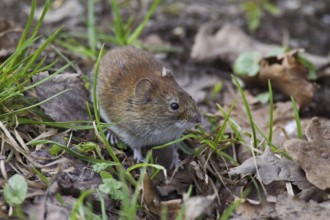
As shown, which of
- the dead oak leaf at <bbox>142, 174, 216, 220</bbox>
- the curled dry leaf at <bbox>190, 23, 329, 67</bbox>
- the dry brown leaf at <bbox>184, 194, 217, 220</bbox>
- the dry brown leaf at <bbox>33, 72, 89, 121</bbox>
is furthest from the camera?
the curled dry leaf at <bbox>190, 23, 329, 67</bbox>

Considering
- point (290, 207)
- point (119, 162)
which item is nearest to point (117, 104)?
point (119, 162)

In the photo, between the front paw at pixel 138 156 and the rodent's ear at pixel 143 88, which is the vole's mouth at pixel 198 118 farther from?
the front paw at pixel 138 156

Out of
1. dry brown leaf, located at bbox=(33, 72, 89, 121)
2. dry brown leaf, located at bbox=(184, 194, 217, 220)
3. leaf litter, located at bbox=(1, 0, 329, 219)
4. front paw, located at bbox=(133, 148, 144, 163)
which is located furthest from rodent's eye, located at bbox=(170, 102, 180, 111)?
dry brown leaf, located at bbox=(184, 194, 217, 220)

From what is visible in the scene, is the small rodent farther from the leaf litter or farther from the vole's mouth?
the leaf litter

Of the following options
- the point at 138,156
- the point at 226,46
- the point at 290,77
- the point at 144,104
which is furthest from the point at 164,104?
the point at 226,46

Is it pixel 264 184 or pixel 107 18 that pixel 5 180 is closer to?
pixel 264 184

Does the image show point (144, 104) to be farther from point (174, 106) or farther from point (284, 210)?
point (284, 210)
